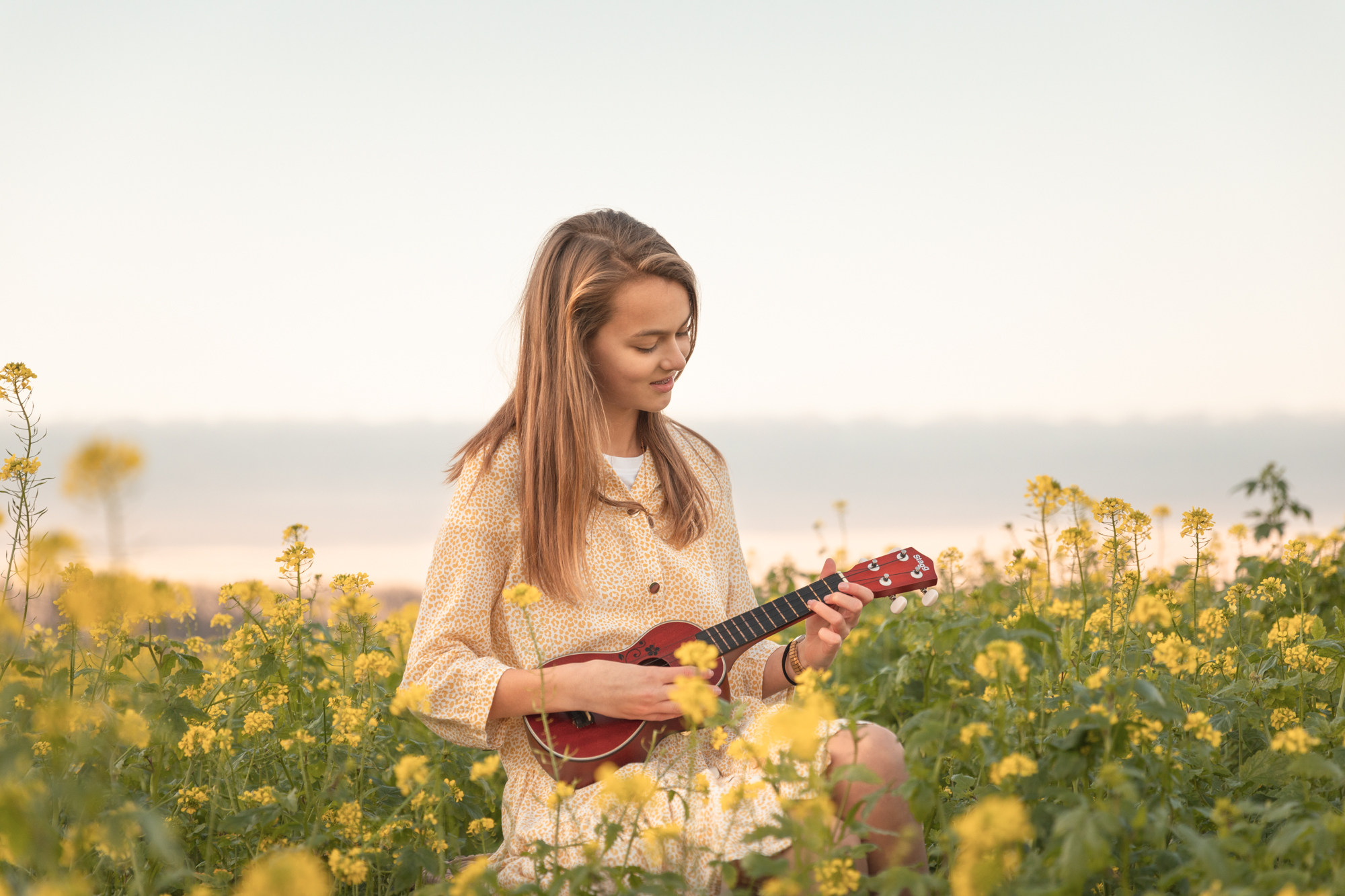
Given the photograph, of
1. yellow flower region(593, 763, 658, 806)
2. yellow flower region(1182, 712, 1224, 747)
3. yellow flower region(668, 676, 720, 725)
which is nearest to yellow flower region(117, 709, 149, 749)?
yellow flower region(593, 763, 658, 806)

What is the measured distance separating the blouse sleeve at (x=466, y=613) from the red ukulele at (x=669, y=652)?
0.53ft

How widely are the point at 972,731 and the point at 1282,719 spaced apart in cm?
149

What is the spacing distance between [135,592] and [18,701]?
807 millimetres

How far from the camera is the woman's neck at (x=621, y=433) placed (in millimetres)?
2896

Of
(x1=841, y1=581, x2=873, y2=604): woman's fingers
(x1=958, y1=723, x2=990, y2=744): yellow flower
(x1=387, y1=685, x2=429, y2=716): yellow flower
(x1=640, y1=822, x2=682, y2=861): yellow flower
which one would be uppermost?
(x1=841, y1=581, x2=873, y2=604): woman's fingers

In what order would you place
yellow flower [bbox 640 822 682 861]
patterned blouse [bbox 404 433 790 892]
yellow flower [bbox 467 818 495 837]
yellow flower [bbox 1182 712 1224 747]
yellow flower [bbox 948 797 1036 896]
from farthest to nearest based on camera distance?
yellow flower [bbox 467 818 495 837]
patterned blouse [bbox 404 433 790 892]
yellow flower [bbox 1182 712 1224 747]
yellow flower [bbox 640 822 682 861]
yellow flower [bbox 948 797 1036 896]

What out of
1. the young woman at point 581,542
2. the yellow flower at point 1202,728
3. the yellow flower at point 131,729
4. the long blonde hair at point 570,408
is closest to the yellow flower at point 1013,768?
the yellow flower at point 1202,728

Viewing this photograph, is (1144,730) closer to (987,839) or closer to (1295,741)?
(1295,741)

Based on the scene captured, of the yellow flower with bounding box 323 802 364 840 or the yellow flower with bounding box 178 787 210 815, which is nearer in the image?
the yellow flower with bounding box 323 802 364 840

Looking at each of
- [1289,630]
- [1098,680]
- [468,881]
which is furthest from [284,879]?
[1289,630]

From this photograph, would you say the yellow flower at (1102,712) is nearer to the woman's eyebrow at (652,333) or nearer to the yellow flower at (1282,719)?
the yellow flower at (1282,719)

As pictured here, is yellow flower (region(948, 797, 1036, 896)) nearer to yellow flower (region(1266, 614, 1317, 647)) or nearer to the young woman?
the young woman

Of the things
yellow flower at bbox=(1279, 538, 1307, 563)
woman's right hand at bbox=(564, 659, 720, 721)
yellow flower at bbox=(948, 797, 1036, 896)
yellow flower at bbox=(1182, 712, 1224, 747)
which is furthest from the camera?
yellow flower at bbox=(1279, 538, 1307, 563)

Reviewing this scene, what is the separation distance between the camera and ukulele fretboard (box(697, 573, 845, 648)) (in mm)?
2584
